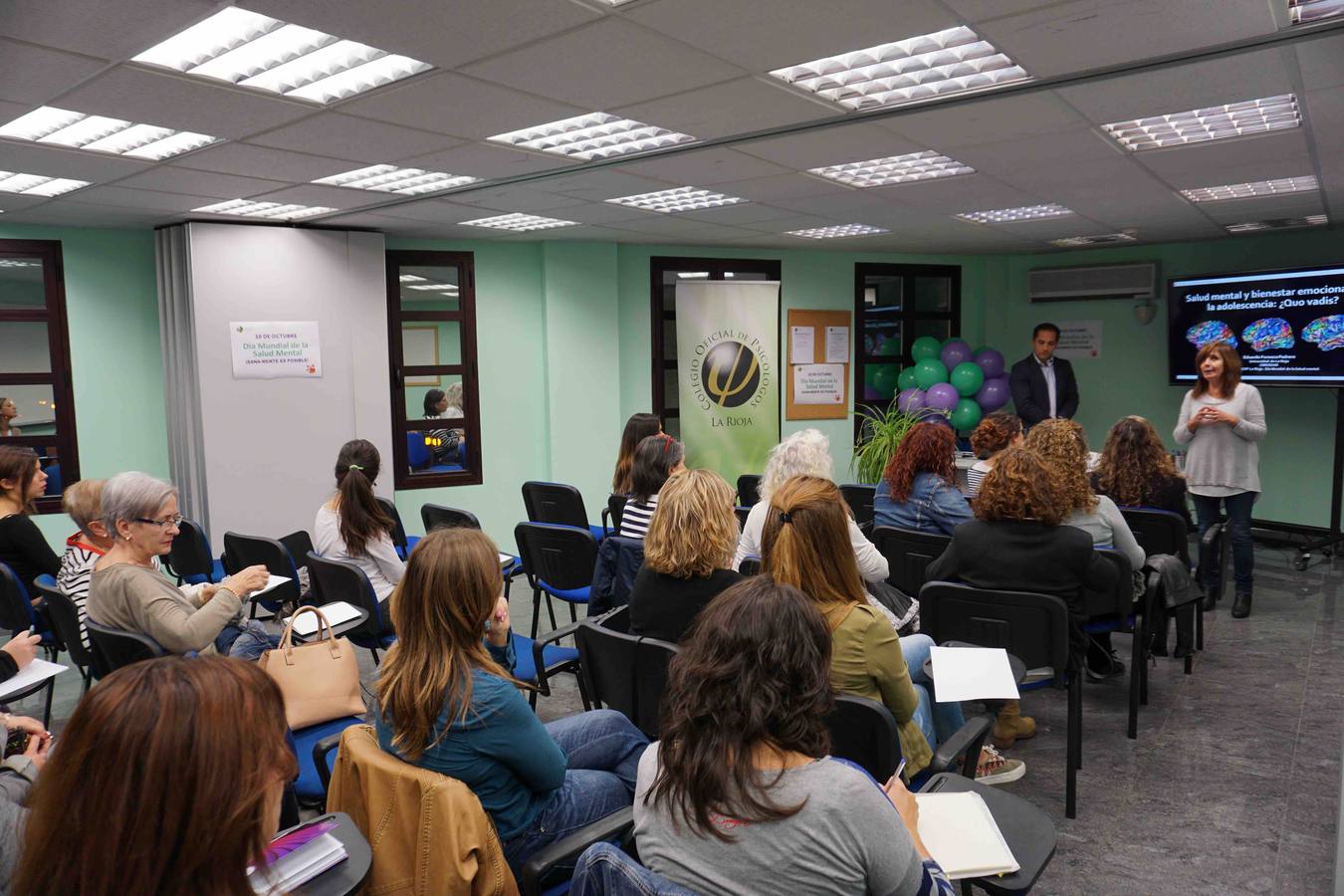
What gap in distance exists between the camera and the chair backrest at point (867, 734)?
76.9 inches

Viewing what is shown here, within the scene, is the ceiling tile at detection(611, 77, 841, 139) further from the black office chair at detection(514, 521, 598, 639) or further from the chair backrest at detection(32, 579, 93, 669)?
the chair backrest at detection(32, 579, 93, 669)

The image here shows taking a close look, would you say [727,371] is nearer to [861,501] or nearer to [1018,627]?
[861,501]

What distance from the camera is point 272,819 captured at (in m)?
1.11

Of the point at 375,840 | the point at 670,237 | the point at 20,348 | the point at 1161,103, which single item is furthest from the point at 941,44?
the point at 20,348

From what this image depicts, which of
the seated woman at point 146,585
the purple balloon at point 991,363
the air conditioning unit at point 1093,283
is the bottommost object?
the seated woman at point 146,585

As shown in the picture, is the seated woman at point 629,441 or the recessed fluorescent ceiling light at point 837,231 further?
the recessed fluorescent ceiling light at point 837,231

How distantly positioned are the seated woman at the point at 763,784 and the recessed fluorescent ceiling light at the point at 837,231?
555 cm

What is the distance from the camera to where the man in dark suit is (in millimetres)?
A: 7766

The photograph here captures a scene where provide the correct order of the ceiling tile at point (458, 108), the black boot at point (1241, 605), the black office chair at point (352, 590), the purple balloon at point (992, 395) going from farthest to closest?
1. the purple balloon at point (992, 395)
2. the black boot at point (1241, 605)
3. the black office chair at point (352, 590)
4. the ceiling tile at point (458, 108)

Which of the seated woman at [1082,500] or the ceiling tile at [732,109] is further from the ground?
the ceiling tile at [732,109]

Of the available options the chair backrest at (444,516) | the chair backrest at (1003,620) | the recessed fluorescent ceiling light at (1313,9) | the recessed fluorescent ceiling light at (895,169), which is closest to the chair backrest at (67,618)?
the chair backrest at (444,516)

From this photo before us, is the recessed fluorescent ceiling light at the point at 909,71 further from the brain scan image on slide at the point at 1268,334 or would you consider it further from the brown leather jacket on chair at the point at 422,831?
the brain scan image on slide at the point at 1268,334

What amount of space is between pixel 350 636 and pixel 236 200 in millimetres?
2763

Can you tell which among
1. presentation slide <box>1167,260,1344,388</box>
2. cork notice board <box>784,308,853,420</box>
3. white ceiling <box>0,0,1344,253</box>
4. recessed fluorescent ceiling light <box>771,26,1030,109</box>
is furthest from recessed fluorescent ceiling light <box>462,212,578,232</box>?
presentation slide <box>1167,260,1344,388</box>
